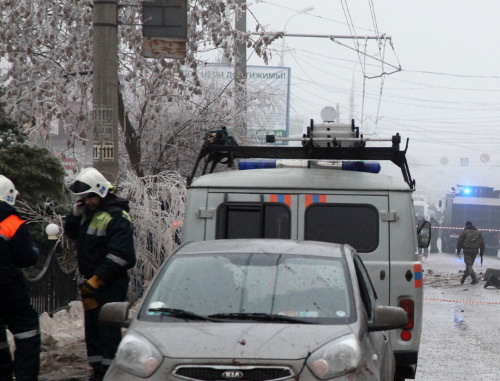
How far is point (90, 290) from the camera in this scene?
8531mm

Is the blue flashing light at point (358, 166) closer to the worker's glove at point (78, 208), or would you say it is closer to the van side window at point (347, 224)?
the van side window at point (347, 224)

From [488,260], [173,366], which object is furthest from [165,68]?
[488,260]

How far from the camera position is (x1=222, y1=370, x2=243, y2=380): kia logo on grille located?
559cm

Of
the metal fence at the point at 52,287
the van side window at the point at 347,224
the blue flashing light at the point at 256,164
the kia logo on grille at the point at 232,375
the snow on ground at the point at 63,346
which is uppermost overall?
the blue flashing light at the point at 256,164

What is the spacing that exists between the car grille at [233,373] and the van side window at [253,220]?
11.9 feet

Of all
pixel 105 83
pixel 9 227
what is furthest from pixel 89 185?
pixel 105 83

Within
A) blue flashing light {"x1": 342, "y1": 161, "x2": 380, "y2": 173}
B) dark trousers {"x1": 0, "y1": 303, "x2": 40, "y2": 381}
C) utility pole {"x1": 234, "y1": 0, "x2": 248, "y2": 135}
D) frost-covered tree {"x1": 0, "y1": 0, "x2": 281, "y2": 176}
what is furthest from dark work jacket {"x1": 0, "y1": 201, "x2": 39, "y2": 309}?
utility pole {"x1": 234, "y1": 0, "x2": 248, "y2": 135}

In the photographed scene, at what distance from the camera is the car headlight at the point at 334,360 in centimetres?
562

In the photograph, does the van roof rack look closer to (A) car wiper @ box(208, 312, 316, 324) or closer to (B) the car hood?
(A) car wiper @ box(208, 312, 316, 324)

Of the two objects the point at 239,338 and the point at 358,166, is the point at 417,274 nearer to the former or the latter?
the point at 358,166

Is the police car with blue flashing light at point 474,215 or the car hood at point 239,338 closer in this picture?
the car hood at point 239,338

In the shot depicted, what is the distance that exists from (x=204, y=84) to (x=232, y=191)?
1065cm

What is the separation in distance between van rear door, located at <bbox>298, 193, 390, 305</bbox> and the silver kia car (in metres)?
1.96

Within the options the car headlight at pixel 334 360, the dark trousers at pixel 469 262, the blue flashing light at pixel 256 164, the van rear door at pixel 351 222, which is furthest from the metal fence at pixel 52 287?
the dark trousers at pixel 469 262
